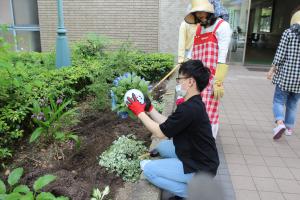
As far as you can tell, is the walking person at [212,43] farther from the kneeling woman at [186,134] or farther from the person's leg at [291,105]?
the person's leg at [291,105]

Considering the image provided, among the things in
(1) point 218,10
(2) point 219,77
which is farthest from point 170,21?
(2) point 219,77

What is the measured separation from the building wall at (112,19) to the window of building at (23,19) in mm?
614

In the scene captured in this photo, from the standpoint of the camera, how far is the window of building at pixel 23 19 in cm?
1073

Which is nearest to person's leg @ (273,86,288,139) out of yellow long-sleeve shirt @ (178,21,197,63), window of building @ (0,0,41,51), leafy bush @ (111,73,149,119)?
yellow long-sleeve shirt @ (178,21,197,63)

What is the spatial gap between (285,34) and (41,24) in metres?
8.60

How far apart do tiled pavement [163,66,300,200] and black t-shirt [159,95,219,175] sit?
29cm

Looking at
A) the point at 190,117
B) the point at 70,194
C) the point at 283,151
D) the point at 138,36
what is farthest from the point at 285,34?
the point at 138,36

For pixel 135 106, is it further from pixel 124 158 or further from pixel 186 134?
pixel 124 158

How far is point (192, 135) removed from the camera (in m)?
2.58

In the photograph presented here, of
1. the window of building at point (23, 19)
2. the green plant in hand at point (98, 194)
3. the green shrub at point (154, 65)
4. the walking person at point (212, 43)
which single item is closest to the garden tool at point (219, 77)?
the walking person at point (212, 43)

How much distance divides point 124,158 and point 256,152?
6.30 feet

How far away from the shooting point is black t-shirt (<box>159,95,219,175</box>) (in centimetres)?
249

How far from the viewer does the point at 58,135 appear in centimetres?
333

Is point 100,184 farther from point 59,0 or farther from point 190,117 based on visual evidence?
point 59,0
